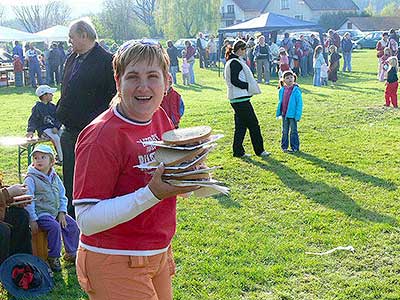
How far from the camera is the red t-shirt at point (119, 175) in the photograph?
7.32ft

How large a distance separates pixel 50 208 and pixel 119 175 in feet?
9.68

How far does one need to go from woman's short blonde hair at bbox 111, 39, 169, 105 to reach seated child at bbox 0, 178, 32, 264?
247cm

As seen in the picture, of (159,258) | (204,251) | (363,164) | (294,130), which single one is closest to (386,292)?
(204,251)

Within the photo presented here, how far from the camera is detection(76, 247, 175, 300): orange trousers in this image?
234cm

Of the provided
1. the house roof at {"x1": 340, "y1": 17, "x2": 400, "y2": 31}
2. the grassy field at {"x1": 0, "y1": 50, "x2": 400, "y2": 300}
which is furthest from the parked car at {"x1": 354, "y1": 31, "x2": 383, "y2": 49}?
the grassy field at {"x1": 0, "y1": 50, "x2": 400, "y2": 300}

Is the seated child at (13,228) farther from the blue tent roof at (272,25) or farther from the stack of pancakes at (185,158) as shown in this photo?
the blue tent roof at (272,25)

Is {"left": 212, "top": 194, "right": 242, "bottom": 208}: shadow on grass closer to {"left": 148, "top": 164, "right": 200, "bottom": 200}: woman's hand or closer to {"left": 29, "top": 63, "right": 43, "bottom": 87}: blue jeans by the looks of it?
{"left": 148, "top": 164, "right": 200, "bottom": 200}: woman's hand

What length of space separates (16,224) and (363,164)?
5.44m

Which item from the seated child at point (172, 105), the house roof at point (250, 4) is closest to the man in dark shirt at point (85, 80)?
the seated child at point (172, 105)

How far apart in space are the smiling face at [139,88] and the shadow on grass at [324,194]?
4256mm

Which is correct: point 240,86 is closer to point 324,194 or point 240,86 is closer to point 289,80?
point 289,80

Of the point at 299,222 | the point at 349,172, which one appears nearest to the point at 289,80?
the point at 349,172

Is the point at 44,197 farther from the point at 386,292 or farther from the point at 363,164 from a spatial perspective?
the point at 363,164

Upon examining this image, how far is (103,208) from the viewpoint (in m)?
2.20
